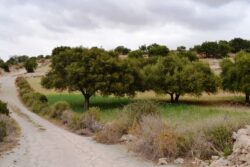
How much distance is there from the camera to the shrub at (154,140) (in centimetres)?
1766

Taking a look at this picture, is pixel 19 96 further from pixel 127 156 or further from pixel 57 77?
pixel 127 156

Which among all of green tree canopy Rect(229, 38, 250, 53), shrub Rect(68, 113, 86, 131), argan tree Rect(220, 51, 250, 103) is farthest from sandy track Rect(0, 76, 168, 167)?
green tree canopy Rect(229, 38, 250, 53)

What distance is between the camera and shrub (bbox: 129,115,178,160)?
1766 cm

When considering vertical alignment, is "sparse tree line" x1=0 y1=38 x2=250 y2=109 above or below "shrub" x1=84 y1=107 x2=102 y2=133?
above

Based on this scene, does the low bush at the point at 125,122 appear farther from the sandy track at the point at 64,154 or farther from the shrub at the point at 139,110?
the sandy track at the point at 64,154

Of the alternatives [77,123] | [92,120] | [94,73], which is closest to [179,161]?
[92,120]

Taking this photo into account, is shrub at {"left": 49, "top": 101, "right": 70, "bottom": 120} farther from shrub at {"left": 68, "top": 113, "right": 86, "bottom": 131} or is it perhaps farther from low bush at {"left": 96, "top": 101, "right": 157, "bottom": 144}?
low bush at {"left": 96, "top": 101, "right": 157, "bottom": 144}

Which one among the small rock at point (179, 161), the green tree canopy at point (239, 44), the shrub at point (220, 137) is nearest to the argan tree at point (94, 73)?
the shrub at point (220, 137)

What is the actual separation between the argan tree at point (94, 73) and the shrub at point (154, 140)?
1178 inches

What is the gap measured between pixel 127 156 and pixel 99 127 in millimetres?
9626

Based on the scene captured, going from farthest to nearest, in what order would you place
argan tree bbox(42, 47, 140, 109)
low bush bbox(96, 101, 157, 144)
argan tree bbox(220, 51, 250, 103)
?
1. argan tree bbox(220, 51, 250, 103)
2. argan tree bbox(42, 47, 140, 109)
3. low bush bbox(96, 101, 157, 144)

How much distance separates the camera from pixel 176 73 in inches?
2216

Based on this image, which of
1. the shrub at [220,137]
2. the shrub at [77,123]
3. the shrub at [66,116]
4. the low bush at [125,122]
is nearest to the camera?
the shrub at [220,137]

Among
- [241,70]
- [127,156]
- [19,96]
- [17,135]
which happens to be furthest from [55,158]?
[19,96]
